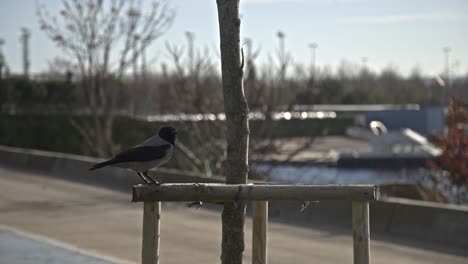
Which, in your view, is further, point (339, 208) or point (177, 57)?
point (177, 57)

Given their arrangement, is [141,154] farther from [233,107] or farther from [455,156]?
[455,156]

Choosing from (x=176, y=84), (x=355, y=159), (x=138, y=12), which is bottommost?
(x=355, y=159)

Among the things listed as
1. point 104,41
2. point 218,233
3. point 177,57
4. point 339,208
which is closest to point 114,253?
point 218,233

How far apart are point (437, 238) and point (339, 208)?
2.23 metres

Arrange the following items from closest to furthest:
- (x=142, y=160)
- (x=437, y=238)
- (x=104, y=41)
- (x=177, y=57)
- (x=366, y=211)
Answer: (x=366, y=211), (x=142, y=160), (x=437, y=238), (x=177, y=57), (x=104, y=41)

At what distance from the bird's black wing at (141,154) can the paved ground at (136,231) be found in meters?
4.76

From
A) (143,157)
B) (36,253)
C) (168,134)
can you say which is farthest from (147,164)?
(36,253)

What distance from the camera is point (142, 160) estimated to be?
21.2ft

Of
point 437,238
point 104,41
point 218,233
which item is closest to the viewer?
point 437,238

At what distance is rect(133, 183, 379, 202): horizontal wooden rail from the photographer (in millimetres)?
5648

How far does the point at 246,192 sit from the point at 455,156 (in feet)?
57.9

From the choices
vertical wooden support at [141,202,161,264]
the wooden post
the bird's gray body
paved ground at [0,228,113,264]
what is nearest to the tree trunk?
the wooden post

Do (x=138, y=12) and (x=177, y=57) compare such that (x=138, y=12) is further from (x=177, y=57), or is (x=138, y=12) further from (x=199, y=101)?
(x=199, y=101)

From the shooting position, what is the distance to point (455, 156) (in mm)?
22516
